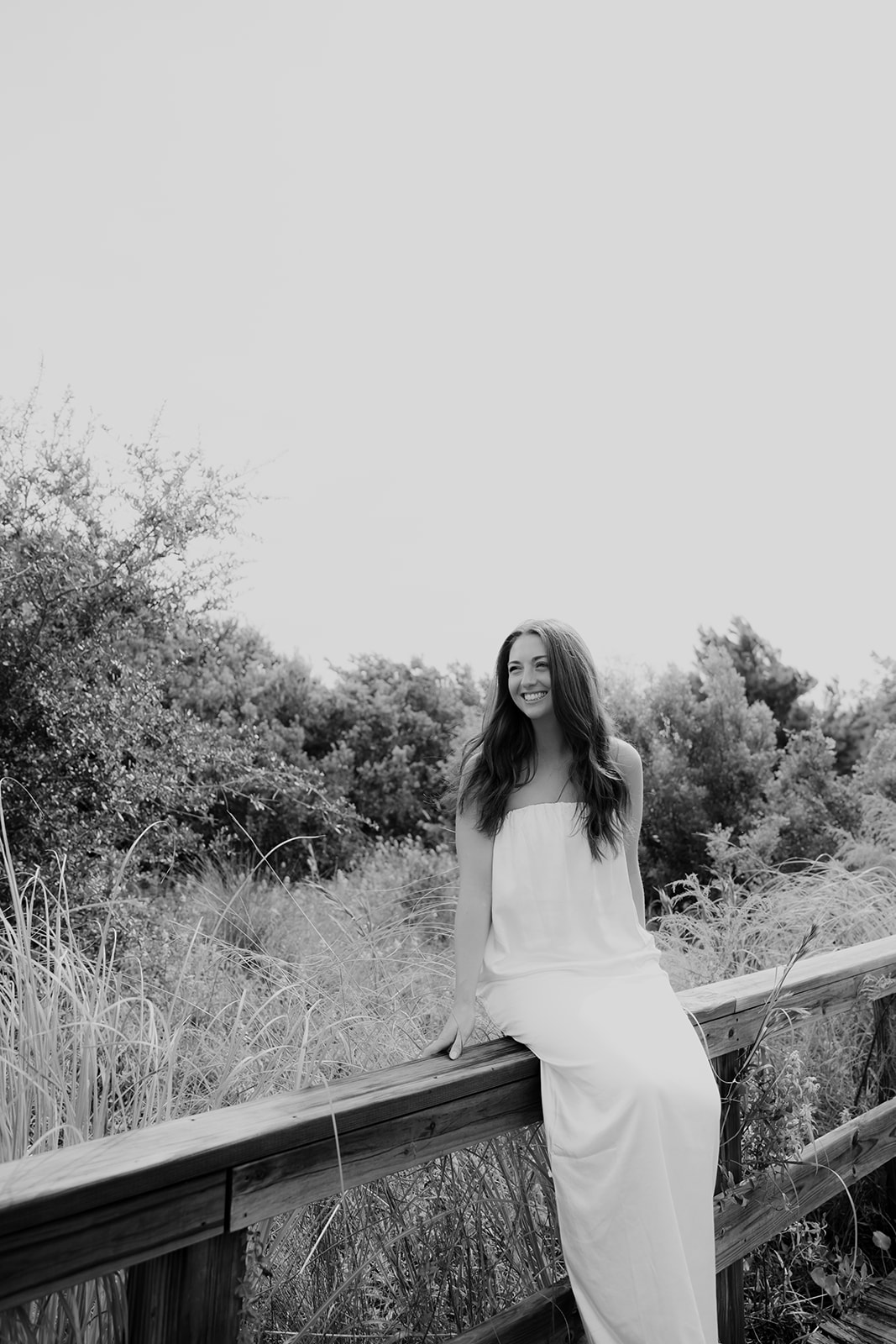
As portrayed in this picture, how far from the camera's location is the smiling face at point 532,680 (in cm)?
227

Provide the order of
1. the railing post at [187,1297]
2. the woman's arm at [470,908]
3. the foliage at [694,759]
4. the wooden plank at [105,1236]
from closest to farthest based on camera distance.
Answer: the wooden plank at [105,1236] < the railing post at [187,1297] < the woman's arm at [470,908] < the foliage at [694,759]

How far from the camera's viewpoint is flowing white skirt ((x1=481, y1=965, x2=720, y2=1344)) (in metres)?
1.63

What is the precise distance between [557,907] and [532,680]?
1.87 feet

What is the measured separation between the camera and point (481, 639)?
13547 millimetres

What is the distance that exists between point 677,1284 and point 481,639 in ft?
39.5

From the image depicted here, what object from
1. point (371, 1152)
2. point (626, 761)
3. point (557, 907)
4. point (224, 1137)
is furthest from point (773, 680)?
point (224, 1137)

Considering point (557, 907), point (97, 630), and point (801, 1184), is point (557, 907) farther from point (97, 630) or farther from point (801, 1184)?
point (97, 630)

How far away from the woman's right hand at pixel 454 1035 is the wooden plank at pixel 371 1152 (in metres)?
0.11

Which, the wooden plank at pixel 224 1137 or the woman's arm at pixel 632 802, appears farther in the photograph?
the woman's arm at pixel 632 802

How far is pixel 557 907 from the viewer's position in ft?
6.72

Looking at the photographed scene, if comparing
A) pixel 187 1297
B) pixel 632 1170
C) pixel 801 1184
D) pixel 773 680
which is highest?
pixel 773 680

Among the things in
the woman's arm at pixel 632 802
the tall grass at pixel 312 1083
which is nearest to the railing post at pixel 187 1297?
the tall grass at pixel 312 1083

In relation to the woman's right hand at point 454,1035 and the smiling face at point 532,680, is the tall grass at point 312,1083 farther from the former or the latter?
the smiling face at point 532,680

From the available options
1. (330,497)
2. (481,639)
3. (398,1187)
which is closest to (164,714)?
(398,1187)
